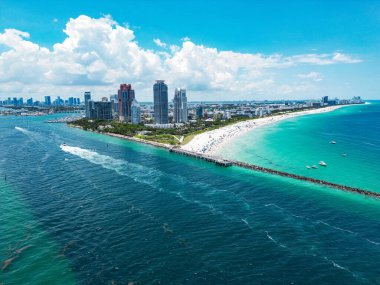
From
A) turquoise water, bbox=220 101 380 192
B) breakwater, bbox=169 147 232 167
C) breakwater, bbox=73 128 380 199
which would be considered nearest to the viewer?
breakwater, bbox=73 128 380 199

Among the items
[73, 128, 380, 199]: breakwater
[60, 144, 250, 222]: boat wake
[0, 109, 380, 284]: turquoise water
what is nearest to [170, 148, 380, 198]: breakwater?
[73, 128, 380, 199]: breakwater

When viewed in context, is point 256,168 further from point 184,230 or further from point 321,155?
point 184,230

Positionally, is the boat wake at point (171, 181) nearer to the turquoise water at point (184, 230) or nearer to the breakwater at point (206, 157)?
the turquoise water at point (184, 230)

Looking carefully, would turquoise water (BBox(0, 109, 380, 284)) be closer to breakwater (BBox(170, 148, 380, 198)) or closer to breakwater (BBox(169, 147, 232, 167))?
breakwater (BBox(170, 148, 380, 198))

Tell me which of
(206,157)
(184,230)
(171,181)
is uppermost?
(206,157)

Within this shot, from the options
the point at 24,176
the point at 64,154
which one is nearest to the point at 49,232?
the point at 24,176

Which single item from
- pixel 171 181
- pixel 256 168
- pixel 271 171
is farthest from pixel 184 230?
pixel 256 168

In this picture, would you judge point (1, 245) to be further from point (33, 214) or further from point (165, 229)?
point (165, 229)

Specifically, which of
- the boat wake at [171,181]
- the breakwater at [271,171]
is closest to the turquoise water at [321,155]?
the breakwater at [271,171]
